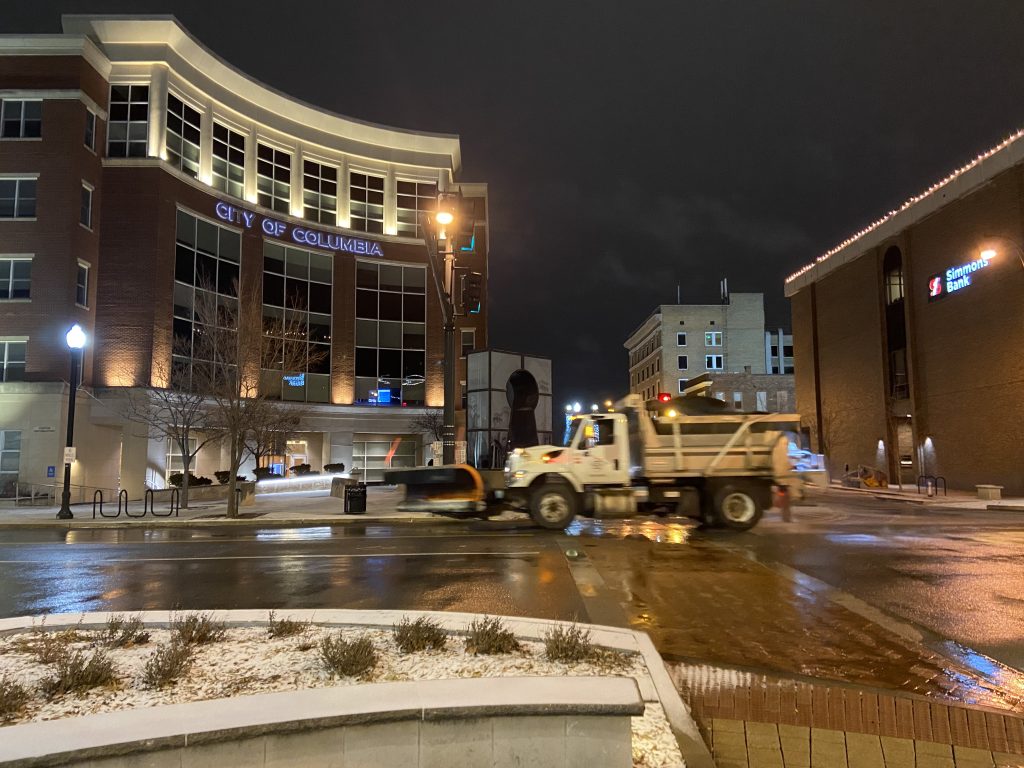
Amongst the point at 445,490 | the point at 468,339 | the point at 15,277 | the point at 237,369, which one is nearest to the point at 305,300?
the point at 468,339

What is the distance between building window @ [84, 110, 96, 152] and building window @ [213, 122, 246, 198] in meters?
6.04

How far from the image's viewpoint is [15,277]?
28.5m

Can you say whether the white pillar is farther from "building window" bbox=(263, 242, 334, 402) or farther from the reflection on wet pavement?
the reflection on wet pavement

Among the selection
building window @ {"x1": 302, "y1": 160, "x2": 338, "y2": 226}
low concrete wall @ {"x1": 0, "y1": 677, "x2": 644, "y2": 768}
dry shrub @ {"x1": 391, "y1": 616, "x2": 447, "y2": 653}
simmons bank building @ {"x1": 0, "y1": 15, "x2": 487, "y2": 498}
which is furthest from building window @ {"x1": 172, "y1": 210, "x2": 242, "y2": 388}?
low concrete wall @ {"x1": 0, "y1": 677, "x2": 644, "y2": 768}

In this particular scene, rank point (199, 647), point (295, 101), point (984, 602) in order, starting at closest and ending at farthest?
point (199, 647) → point (984, 602) → point (295, 101)

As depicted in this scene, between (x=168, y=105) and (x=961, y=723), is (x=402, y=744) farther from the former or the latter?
(x=168, y=105)

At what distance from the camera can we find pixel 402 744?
3.36 metres

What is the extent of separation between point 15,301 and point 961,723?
111 ft

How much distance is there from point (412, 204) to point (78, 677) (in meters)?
41.9

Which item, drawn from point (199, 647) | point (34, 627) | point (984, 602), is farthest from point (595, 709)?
point (984, 602)

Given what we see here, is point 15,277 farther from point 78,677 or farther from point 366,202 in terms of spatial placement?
point 78,677

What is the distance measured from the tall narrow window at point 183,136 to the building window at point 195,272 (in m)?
2.67

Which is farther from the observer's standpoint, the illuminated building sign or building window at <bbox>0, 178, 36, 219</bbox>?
the illuminated building sign

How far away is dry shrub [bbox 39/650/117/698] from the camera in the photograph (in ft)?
14.5
